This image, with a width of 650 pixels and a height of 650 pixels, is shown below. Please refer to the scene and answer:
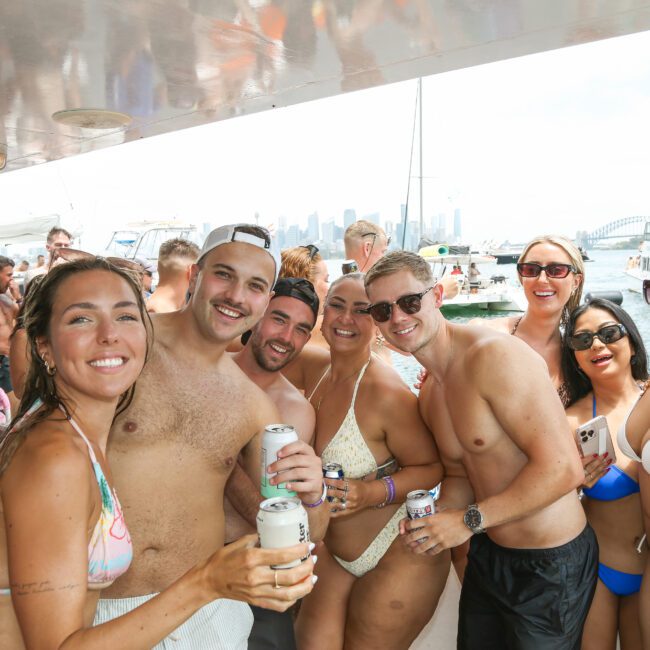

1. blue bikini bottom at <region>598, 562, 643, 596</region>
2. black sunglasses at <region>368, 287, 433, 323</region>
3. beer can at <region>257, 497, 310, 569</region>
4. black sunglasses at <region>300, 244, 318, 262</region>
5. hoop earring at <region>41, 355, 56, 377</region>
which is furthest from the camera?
black sunglasses at <region>300, 244, 318, 262</region>

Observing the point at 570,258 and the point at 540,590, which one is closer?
the point at 540,590

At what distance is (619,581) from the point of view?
2346 millimetres

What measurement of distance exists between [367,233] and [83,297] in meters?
3.84

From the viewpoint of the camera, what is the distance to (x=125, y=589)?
1.87m

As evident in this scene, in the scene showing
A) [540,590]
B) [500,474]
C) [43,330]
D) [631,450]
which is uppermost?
[43,330]

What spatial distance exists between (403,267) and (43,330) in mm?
1329

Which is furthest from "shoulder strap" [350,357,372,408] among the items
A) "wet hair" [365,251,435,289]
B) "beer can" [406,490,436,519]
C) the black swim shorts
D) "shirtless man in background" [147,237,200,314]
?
"shirtless man in background" [147,237,200,314]

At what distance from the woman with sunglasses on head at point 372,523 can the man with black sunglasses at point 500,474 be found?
0.15 metres

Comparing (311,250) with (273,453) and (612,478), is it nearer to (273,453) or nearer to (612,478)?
(612,478)

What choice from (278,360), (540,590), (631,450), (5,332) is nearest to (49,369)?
(278,360)

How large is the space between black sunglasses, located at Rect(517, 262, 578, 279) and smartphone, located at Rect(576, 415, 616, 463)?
888 millimetres

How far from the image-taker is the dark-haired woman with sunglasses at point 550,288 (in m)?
2.89

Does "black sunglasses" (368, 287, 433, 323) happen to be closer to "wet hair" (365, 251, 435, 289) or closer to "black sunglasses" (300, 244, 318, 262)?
"wet hair" (365, 251, 435, 289)

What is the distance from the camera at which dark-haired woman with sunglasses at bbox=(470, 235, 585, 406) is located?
289 cm
